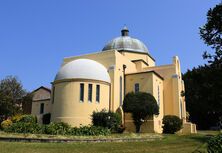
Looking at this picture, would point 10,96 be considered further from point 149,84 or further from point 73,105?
point 149,84

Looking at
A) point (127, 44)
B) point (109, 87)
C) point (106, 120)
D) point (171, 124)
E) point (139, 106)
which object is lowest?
point (171, 124)

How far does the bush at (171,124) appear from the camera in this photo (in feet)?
102

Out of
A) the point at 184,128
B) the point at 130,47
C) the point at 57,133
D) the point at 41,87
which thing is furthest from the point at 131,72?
the point at 41,87

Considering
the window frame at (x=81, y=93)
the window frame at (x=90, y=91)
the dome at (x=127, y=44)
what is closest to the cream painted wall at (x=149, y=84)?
the window frame at (x=90, y=91)

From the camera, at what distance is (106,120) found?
86.9 ft

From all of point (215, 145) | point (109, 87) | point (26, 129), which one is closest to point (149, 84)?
point (109, 87)

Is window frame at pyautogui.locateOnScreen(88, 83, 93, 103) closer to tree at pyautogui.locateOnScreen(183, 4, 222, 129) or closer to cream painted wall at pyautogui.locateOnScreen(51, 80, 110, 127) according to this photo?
cream painted wall at pyautogui.locateOnScreen(51, 80, 110, 127)

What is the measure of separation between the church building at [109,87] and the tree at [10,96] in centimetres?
1170

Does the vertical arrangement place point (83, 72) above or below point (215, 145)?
above

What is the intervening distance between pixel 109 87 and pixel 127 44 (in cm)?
1231

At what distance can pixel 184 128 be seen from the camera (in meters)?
34.5

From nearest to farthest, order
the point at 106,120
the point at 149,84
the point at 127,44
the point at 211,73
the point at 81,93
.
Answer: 1. the point at 211,73
2. the point at 106,120
3. the point at 81,93
4. the point at 149,84
5. the point at 127,44

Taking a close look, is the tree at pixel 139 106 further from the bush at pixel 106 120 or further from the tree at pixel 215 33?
the tree at pixel 215 33

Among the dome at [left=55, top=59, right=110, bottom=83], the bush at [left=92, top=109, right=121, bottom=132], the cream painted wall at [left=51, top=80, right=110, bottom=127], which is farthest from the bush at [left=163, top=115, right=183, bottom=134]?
the dome at [left=55, top=59, right=110, bottom=83]
